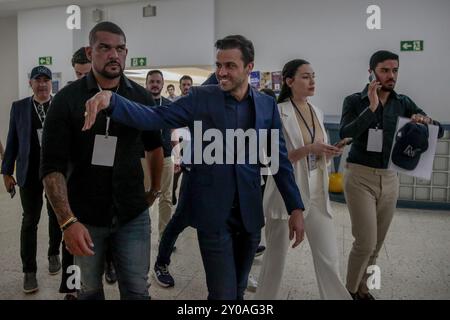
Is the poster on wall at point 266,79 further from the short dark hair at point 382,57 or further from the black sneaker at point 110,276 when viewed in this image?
the black sneaker at point 110,276

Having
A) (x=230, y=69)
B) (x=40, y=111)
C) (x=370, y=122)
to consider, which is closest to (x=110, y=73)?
(x=230, y=69)

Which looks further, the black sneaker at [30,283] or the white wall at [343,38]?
the white wall at [343,38]

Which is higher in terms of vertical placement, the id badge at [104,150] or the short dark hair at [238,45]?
the short dark hair at [238,45]

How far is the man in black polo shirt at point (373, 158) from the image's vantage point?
236 cm

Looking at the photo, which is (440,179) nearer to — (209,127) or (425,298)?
(425,298)

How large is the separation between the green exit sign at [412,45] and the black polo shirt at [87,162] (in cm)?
522

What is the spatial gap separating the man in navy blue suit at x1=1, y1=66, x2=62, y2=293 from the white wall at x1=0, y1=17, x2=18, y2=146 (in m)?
6.70

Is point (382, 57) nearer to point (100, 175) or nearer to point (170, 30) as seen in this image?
point (100, 175)

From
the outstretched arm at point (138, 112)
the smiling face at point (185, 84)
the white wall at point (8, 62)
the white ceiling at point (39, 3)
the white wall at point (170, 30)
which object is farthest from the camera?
the white wall at point (8, 62)

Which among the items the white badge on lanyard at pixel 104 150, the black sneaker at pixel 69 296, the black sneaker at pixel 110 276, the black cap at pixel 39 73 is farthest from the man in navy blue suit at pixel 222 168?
the black cap at pixel 39 73

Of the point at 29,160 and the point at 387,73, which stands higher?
the point at 387,73

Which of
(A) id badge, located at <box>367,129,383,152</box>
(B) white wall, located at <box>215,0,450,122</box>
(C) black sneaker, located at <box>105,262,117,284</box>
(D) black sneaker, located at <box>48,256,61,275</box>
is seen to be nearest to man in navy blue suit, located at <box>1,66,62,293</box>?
(D) black sneaker, located at <box>48,256,61,275</box>

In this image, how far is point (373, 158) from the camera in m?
2.41

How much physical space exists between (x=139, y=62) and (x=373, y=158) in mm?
5962
